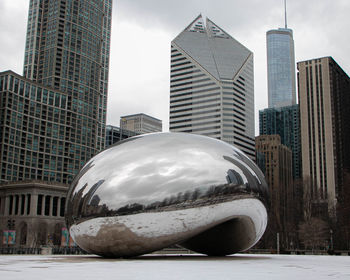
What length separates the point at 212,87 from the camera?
580 feet

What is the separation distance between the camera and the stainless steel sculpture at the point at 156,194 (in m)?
15.4

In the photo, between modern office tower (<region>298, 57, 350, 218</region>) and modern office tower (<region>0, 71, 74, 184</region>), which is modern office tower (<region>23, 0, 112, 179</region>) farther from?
modern office tower (<region>298, 57, 350, 218</region>)

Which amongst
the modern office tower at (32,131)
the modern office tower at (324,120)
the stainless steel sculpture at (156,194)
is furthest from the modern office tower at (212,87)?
the stainless steel sculpture at (156,194)

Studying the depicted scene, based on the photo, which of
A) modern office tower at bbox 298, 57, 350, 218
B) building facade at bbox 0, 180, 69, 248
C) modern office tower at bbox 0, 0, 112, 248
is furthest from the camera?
modern office tower at bbox 298, 57, 350, 218

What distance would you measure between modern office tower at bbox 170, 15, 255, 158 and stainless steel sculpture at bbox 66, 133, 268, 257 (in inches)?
6012

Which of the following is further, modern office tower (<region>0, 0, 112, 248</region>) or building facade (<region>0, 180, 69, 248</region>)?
modern office tower (<region>0, 0, 112, 248</region>)

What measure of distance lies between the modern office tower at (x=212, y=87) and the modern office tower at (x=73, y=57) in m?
36.8

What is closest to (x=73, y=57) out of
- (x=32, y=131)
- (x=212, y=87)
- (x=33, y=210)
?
(x=32, y=131)

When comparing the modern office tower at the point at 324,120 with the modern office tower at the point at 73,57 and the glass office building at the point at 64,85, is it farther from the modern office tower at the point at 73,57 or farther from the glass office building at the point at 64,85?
the modern office tower at the point at 73,57

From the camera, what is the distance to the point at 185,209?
50.9ft

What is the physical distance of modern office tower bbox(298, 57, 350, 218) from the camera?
153 meters

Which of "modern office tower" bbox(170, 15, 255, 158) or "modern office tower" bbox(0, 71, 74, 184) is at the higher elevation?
"modern office tower" bbox(170, 15, 255, 158)

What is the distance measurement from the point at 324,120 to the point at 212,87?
43.2 m

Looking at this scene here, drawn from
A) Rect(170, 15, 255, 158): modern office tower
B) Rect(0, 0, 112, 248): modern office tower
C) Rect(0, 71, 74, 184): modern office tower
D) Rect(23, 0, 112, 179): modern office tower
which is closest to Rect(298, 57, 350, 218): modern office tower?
Rect(170, 15, 255, 158): modern office tower
